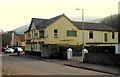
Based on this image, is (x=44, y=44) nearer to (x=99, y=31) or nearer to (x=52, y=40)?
(x=52, y=40)

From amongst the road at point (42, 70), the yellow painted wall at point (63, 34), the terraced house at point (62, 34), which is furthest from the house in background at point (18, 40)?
the road at point (42, 70)

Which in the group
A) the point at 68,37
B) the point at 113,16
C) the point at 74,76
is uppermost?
the point at 113,16

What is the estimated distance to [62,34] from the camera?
4059cm

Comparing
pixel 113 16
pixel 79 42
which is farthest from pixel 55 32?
pixel 113 16

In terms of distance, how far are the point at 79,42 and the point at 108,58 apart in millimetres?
22152

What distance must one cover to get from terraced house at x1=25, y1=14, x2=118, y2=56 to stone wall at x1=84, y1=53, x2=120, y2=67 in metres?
11.8

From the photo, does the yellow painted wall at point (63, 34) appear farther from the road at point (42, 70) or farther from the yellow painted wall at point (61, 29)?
the road at point (42, 70)

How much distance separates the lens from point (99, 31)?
148 ft

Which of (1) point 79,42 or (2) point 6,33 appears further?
(2) point 6,33

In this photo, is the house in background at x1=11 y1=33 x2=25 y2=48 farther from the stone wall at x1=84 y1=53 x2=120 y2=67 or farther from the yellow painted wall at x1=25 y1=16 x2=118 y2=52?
the stone wall at x1=84 y1=53 x2=120 y2=67

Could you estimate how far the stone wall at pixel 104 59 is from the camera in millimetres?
19688

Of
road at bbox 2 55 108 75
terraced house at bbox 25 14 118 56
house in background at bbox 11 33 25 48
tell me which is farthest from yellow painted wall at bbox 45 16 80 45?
house in background at bbox 11 33 25 48

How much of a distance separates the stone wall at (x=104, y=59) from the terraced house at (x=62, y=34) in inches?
464

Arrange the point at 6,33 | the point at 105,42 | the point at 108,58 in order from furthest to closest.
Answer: the point at 6,33 → the point at 105,42 → the point at 108,58
